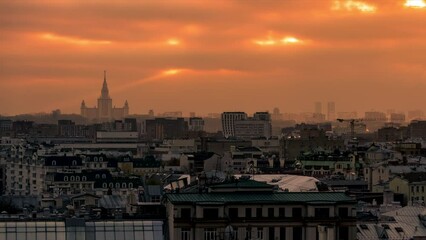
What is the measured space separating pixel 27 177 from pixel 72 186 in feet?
45.8

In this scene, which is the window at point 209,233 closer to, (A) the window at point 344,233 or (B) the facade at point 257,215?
(B) the facade at point 257,215

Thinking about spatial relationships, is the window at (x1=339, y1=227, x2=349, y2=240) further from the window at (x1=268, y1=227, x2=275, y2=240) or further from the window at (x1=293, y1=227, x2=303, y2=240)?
the window at (x1=268, y1=227, x2=275, y2=240)

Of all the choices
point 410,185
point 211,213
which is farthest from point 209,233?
point 410,185

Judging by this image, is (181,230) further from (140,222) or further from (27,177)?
(27,177)

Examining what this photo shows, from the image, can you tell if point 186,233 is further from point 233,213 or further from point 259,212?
point 259,212

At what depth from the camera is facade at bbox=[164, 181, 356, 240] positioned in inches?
1812

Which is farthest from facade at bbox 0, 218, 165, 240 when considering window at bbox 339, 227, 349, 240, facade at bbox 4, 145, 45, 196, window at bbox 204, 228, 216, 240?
facade at bbox 4, 145, 45, 196

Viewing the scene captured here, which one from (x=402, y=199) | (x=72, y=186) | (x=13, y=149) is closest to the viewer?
(x=402, y=199)

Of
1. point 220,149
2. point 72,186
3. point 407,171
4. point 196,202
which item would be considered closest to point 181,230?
point 196,202

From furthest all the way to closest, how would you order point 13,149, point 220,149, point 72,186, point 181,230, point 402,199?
point 220,149 < point 13,149 < point 72,186 < point 402,199 < point 181,230

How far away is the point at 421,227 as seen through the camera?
2069 inches

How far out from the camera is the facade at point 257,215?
46031 millimetres

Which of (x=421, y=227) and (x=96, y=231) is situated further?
(x=421, y=227)

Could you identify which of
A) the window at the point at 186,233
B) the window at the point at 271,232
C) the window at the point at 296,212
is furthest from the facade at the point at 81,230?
the window at the point at 296,212
